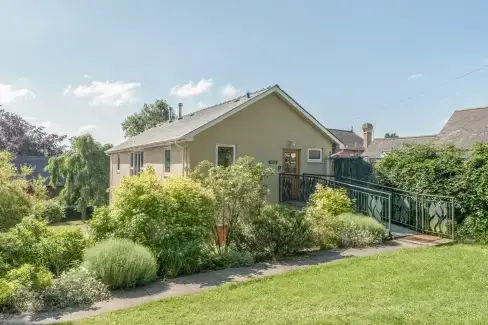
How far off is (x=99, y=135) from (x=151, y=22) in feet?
66.6

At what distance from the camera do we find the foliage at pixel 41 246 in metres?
5.99

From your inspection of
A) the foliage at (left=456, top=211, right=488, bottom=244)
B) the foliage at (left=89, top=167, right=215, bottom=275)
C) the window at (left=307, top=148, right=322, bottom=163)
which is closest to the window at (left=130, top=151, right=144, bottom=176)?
the window at (left=307, top=148, right=322, bottom=163)

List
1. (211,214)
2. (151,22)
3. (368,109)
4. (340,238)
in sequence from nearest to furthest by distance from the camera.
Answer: (211,214) → (340,238) → (151,22) → (368,109)

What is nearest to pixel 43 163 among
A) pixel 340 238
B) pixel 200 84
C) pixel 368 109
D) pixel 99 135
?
pixel 99 135

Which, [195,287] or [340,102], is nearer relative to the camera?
[195,287]

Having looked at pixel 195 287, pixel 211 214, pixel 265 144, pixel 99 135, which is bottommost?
pixel 195 287

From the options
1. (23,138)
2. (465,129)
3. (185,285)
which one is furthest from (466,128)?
(23,138)

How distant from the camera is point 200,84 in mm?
23438

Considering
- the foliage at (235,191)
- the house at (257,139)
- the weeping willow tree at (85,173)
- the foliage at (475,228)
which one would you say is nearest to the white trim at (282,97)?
the house at (257,139)

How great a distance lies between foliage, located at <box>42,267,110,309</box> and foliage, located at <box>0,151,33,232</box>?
15.1 feet

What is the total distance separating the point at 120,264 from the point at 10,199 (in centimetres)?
520

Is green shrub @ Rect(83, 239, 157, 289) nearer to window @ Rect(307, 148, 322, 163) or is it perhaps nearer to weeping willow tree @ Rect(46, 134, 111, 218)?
window @ Rect(307, 148, 322, 163)

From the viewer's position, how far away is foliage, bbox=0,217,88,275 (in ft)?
19.6

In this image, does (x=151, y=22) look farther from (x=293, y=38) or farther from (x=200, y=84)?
(x=200, y=84)
